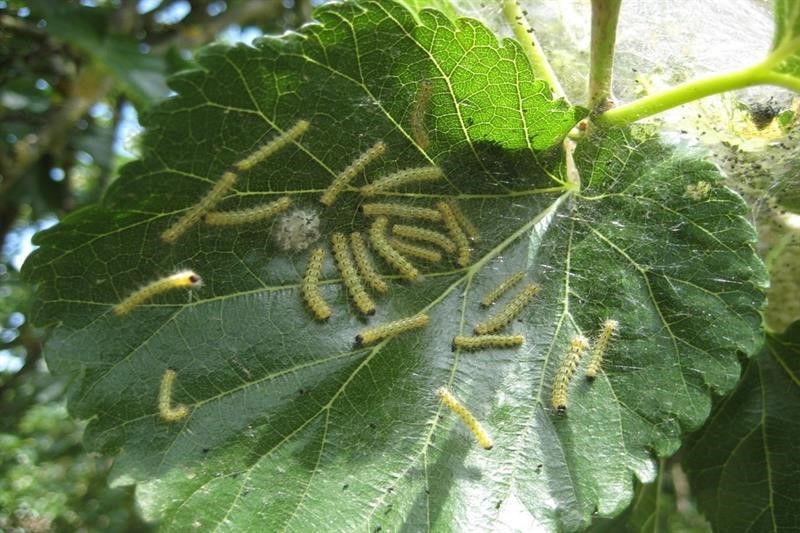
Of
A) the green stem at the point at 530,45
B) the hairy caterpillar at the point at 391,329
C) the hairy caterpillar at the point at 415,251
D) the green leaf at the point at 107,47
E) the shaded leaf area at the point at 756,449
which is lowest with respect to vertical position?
the green leaf at the point at 107,47

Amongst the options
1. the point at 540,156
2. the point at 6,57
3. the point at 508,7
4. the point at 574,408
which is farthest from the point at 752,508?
the point at 6,57

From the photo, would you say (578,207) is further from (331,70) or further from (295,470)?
(295,470)

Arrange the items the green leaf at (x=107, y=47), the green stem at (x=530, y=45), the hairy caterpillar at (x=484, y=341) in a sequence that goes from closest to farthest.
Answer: the hairy caterpillar at (x=484, y=341)
the green stem at (x=530, y=45)
the green leaf at (x=107, y=47)

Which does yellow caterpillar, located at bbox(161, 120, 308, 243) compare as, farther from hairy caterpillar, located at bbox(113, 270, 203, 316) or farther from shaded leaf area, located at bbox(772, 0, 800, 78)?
shaded leaf area, located at bbox(772, 0, 800, 78)

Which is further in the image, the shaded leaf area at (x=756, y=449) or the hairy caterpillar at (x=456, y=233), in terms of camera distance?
the shaded leaf area at (x=756, y=449)

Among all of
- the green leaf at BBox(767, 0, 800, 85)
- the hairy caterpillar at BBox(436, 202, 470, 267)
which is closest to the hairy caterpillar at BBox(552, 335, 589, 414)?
the hairy caterpillar at BBox(436, 202, 470, 267)

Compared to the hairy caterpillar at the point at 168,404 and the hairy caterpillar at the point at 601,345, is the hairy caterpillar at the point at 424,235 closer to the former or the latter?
the hairy caterpillar at the point at 601,345

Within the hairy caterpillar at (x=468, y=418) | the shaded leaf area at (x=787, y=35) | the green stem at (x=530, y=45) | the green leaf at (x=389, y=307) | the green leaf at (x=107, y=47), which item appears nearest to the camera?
the shaded leaf area at (x=787, y=35)

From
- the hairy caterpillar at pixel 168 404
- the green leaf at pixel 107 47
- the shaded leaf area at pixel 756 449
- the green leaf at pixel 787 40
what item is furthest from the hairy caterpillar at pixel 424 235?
the green leaf at pixel 107 47

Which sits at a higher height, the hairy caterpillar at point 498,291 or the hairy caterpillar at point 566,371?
the hairy caterpillar at point 498,291
